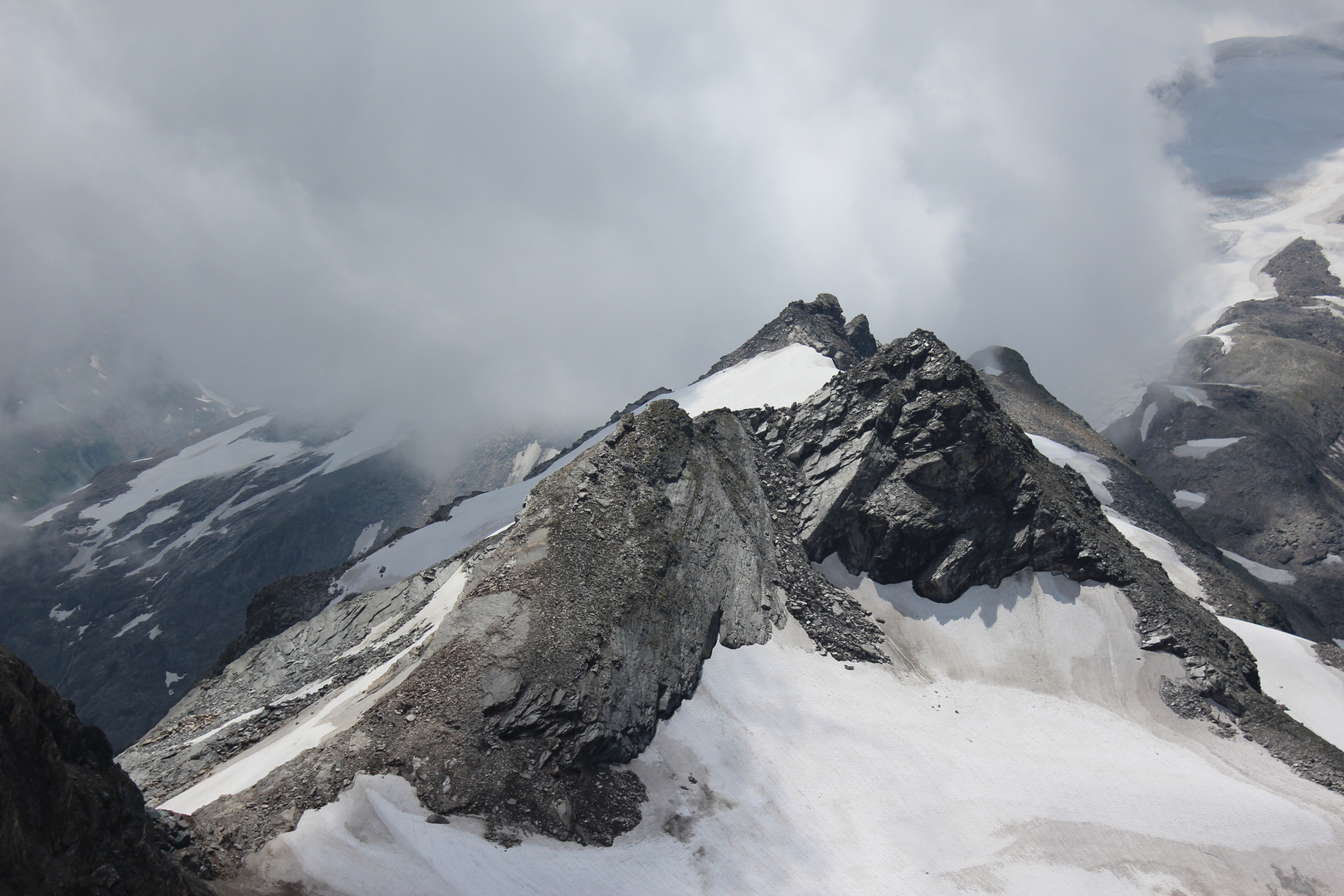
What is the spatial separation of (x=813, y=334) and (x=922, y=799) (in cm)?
5716

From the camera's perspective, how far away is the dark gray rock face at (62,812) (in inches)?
496

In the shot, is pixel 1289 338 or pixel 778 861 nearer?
pixel 778 861

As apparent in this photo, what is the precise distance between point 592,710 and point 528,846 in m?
6.15

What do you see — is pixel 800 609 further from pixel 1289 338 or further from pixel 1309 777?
pixel 1289 338

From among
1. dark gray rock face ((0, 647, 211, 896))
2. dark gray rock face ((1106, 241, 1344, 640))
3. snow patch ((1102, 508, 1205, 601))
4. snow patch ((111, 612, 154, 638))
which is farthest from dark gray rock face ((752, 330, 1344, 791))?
snow patch ((111, 612, 154, 638))

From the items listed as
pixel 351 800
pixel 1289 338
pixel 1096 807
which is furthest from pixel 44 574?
pixel 1289 338

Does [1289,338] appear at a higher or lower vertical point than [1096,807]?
higher

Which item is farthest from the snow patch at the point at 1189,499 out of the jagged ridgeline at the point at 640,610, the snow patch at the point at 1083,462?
the jagged ridgeline at the point at 640,610

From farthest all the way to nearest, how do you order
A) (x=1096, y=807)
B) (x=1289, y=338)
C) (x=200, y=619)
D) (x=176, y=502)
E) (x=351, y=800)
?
(x=176, y=502) < (x=1289, y=338) < (x=200, y=619) < (x=1096, y=807) < (x=351, y=800)

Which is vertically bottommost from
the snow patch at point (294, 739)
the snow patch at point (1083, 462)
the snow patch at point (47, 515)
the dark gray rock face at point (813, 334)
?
the snow patch at point (294, 739)

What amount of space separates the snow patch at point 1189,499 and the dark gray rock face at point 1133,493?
67.4 feet

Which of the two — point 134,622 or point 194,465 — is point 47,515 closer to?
point 194,465

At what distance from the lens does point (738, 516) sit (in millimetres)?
43062

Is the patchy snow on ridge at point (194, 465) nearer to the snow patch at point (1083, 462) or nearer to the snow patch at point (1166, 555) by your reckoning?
the snow patch at point (1083, 462)
